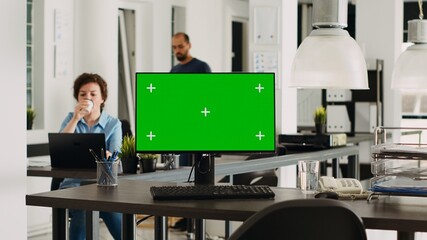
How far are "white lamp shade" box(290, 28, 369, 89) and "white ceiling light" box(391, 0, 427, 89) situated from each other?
0.95 metres

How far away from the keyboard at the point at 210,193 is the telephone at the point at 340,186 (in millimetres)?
222

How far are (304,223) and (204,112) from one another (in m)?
1.26

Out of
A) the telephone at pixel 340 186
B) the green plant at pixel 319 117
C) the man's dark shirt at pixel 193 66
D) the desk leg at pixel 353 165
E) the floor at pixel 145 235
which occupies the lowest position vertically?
the floor at pixel 145 235

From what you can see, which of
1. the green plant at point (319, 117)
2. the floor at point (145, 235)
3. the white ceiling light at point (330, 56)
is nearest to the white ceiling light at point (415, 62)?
the white ceiling light at point (330, 56)

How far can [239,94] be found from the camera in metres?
3.66

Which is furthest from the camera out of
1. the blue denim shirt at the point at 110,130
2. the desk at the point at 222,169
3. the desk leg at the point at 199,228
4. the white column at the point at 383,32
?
the white column at the point at 383,32

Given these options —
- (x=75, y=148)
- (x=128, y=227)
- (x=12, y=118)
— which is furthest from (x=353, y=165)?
(x=128, y=227)

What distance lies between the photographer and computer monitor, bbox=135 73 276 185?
363cm

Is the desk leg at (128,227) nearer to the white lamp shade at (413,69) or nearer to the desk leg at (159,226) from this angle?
the desk leg at (159,226)

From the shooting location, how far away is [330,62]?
3332 mm

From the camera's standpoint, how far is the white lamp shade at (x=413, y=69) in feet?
13.9

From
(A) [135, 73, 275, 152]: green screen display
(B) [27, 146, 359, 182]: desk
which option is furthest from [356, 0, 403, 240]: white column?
(A) [135, 73, 275, 152]: green screen display

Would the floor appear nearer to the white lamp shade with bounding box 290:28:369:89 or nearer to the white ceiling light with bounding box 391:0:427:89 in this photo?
the white ceiling light with bounding box 391:0:427:89

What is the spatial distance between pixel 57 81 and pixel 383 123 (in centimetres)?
369
